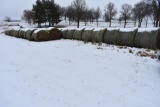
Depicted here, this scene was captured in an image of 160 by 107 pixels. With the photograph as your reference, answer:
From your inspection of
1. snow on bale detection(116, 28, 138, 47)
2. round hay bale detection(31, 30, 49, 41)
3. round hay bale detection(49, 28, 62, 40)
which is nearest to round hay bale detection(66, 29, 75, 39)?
round hay bale detection(49, 28, 62, 40)

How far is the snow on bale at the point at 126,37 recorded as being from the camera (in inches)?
518

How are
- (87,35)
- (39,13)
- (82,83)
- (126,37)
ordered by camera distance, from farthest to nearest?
(39,13), (87,35), (126,37), (82,83)

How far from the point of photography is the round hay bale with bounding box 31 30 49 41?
63.0ft

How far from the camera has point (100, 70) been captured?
7551 mm

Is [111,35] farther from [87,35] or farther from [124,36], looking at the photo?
[87,35]

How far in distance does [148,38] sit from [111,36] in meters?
3.37

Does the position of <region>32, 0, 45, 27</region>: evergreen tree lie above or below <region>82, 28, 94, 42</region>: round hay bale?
above

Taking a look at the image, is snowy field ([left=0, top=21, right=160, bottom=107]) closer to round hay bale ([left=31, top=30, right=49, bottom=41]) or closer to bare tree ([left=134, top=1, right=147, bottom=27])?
round hay bale ([left=31, top=30, right=49, bottom=41])

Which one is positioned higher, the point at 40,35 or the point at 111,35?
the point at 111,35

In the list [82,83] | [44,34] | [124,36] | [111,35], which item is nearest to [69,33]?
[44,34]

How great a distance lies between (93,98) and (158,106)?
5.26 feet

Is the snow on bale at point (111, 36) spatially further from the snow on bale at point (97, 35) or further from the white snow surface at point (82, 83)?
the white snow surface at point (82, 83)

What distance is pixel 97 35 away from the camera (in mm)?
15930

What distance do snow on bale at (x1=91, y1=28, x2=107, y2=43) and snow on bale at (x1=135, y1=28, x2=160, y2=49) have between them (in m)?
3.46
